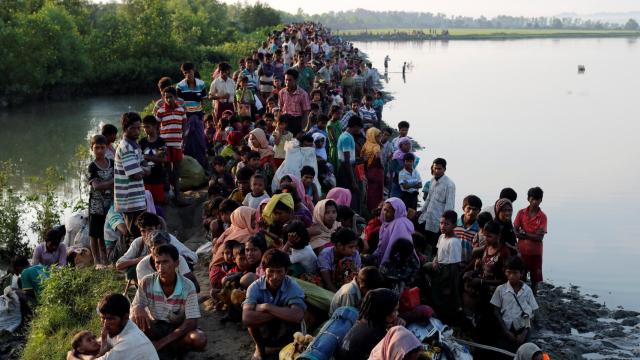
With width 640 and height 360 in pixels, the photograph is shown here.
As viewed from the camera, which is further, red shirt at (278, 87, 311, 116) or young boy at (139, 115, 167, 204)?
red shirt at (278, 87, 311, 116)

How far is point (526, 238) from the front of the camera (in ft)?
26.6

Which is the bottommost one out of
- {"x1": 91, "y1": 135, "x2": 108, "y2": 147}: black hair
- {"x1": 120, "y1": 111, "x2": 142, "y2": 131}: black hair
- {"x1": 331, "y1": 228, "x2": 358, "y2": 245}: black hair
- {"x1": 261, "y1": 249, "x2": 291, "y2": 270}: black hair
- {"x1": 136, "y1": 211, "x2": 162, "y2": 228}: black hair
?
{"x1": 331, "y1": 228, "x2": 358, "y2": 245}: black hair

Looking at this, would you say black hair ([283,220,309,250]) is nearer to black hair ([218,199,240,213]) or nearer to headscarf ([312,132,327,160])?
black hair ([218,199,240,213])

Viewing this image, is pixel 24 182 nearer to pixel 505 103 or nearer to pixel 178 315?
pixel 178 315

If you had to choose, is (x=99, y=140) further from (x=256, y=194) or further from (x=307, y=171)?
(x=307, y=171)

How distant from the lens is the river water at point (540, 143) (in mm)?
13477

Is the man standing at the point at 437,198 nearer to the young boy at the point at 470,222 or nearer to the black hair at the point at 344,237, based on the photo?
the young boy at the point at 470,222

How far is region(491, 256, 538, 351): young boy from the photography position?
260 inches

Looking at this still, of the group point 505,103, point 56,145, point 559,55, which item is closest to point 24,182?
point 56,145

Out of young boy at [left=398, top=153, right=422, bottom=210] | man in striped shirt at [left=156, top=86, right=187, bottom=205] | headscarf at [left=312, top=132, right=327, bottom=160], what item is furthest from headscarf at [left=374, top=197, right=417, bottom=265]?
man in striped shirt at [left=156, top=86, right=187, bottom=205]

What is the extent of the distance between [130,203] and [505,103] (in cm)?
2984

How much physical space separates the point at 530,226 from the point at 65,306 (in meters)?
5.08

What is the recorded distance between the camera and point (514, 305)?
6707mm

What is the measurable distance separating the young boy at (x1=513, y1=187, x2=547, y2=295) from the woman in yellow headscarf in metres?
2.88
